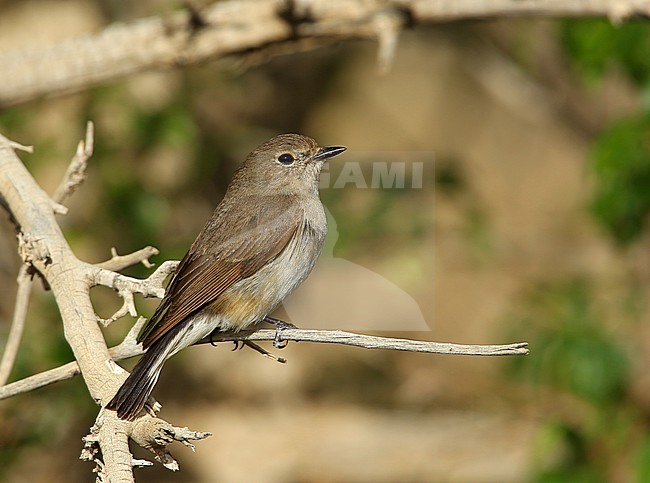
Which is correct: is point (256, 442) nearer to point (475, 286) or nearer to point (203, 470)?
point (203, 470)

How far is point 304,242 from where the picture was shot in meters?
3.48

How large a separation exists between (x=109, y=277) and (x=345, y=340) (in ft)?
2.54

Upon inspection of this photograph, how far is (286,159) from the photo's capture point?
367 centimetres

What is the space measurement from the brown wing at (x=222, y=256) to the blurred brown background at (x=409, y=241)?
1.68 m

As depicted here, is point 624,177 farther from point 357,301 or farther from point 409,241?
point 357,301

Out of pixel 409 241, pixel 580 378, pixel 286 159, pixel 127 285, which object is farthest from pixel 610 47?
pixel 127 285

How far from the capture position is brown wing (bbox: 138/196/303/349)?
10.3ft

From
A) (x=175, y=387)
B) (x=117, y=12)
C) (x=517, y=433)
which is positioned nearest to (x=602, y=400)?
(x=517, y=433)

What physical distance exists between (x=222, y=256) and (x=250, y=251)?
0.45ft

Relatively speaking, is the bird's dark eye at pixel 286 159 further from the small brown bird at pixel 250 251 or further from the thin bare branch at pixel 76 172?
the thin bare branch at pixel 76 172

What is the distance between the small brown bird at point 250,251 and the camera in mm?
3164

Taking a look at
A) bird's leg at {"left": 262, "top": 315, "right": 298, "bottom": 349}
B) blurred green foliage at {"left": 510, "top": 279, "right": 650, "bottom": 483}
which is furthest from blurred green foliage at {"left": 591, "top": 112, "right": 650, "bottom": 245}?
bird's leg at {"left": 262, "top": 315, "right": 298, "bottom": 349}

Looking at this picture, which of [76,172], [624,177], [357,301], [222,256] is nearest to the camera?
[76,172]

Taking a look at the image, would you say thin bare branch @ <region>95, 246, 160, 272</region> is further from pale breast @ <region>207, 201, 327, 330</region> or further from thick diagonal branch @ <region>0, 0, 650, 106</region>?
thick diagonal branch @ <region>0, 0, 650, 106</region>
